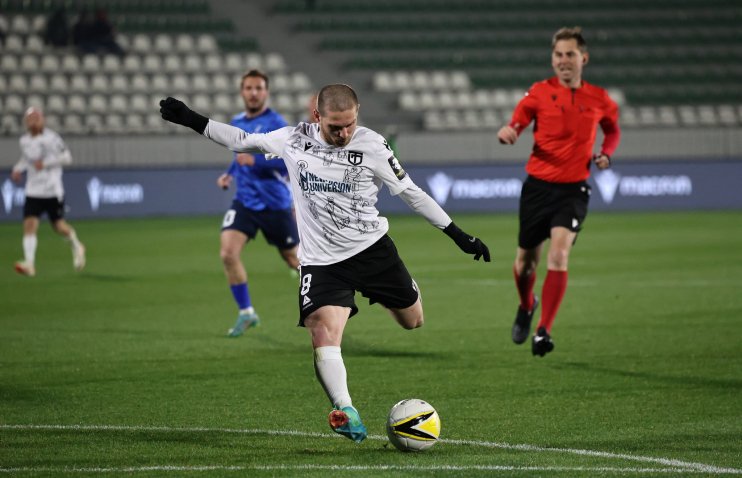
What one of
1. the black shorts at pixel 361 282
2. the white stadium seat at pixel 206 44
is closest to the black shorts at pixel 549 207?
the black shorts at pixel 361 282

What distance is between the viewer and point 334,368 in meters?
6.68

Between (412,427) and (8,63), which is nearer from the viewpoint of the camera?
(412,427)

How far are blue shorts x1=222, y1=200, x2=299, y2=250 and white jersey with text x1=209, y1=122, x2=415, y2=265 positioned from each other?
457 cm

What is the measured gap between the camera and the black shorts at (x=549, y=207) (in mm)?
10039

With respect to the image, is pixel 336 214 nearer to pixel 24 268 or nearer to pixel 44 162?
pixel 24 268

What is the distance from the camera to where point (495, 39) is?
1508 inches

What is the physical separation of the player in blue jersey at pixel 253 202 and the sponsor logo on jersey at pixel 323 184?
4.61 metres

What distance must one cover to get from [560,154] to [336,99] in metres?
4.03

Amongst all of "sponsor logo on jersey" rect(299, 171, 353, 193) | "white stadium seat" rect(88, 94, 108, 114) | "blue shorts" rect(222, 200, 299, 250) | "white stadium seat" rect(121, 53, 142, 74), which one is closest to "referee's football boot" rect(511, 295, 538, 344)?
"blue shorts" rect(222, 200, 299, 250)

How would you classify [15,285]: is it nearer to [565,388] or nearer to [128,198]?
[565,388]

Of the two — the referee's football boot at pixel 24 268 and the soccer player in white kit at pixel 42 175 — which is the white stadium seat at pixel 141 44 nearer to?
the soccer player in white kit at pixel 42 175

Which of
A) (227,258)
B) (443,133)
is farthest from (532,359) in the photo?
(443,133)

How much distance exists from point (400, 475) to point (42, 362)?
4904mm

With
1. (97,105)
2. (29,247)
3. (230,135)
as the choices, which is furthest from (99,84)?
(230,135)
